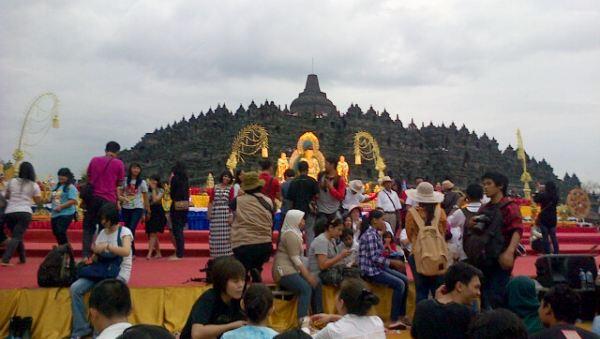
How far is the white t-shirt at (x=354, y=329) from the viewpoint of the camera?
3918 millimetres

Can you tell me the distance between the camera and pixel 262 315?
3.71m

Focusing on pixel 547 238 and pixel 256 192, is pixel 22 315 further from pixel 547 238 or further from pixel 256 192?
pixel 547 238

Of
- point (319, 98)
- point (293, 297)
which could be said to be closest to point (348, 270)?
point (293, 297)

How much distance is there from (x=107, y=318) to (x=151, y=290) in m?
3.00

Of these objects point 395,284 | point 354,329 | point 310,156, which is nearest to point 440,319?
point 354,329

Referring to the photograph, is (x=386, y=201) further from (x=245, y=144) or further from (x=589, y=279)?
(x=245, y=144)

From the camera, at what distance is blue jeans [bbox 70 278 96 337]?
5727mm

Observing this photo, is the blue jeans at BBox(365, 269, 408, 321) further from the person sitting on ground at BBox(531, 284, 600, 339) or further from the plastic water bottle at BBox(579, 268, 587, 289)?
the person sitting on ground at BBox(531, 284, 600, 339)

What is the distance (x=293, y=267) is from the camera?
20.6ft

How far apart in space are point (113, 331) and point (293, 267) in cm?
318

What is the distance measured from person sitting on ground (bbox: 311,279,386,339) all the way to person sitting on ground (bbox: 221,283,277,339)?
468 millimetres

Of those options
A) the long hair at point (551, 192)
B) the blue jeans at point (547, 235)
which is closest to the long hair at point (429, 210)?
the long hair at point (551, 192)

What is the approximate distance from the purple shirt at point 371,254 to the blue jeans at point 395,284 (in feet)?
0.29

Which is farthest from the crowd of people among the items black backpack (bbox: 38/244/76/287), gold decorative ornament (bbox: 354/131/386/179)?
gold decorative ornament (bbox: 354/131/386/179)
